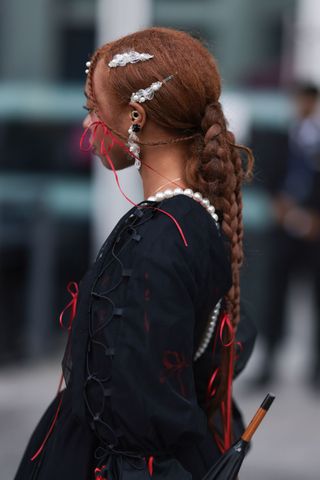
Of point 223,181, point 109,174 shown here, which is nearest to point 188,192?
point 223,181

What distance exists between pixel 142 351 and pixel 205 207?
40 cm

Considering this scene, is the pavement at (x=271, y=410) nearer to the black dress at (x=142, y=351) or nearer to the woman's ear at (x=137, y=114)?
the black dress at (x=142, y=351)

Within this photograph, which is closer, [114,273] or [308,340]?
[114,273]

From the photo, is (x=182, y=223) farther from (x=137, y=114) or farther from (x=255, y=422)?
(x=255, y=422)

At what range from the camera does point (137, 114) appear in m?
2.22

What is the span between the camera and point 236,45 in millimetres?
6715

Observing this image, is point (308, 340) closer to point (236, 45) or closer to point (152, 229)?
point (236, 45)

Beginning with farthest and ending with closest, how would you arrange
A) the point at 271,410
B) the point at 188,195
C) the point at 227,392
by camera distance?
the point at 271,410 < the point at 227,392 < the point at 188,195

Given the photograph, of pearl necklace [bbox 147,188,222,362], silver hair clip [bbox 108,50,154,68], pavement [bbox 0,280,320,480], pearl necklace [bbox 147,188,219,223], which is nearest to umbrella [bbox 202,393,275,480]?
pearl necklace [bbox 147,188,222,362]

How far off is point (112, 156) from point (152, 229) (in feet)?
0.89

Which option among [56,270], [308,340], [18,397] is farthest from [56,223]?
[308,340]

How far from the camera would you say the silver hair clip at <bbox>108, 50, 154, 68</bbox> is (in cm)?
219

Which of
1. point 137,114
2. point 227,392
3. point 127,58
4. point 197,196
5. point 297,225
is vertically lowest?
point 297,225

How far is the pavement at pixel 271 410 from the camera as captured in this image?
4812 mm
